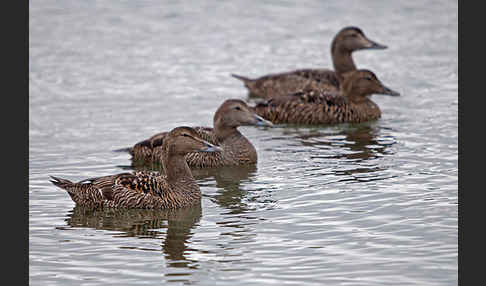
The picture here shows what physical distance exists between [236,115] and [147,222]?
301cm

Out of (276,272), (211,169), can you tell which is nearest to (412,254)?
(276,272)

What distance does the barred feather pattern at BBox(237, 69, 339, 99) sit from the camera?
1616 cm

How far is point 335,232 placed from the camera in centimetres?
909

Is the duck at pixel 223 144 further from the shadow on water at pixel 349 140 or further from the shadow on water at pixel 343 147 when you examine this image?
the shadow on water at pixel 349 140

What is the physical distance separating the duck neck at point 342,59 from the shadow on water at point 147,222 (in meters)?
8.00

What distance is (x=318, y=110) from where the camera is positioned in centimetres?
1462

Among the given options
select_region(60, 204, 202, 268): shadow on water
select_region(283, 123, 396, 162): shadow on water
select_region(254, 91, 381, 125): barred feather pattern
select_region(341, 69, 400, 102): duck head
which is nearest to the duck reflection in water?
select_region(283, 123, 396, 162): shadow on water

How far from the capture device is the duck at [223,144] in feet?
39.8

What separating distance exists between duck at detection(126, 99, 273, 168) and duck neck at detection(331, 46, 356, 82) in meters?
5.49

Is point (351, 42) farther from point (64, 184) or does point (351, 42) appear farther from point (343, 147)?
point (64, 184)

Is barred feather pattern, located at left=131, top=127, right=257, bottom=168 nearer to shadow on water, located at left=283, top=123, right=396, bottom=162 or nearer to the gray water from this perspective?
the gray water

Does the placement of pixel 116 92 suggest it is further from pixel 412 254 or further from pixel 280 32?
pixel 412 254

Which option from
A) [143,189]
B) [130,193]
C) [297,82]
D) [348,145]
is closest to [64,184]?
[130,193]

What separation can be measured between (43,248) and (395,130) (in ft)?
21.4
